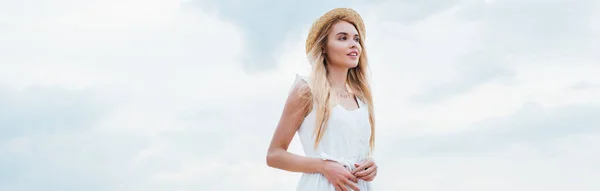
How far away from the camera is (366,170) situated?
563 centimetres

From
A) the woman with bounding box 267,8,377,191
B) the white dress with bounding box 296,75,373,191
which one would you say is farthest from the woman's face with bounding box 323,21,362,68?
the white dress with bounding box 296,75,373,191

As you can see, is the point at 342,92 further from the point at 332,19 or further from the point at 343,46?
the point at 332,19

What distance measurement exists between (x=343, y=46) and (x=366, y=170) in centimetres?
97

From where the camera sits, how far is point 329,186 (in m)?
5.59

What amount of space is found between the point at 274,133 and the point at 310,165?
40 cm

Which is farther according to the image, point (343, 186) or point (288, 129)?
point (288, 129)

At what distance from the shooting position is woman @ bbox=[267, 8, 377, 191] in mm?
5613

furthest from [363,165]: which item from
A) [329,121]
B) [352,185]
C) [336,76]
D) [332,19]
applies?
[332,19]

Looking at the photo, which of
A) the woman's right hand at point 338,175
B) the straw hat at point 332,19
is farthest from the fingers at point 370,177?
the straw hat at point 332,19

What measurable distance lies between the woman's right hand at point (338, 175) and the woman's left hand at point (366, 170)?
2.1 inches

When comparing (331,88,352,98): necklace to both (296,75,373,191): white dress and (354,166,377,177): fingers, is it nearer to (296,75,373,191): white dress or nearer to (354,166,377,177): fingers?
Result: (296,75,373,191): white dress

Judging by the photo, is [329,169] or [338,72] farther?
[338,72]

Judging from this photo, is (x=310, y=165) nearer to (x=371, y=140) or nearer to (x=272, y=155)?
(x=272, y=155)

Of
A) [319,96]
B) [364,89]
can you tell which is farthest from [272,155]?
[364,89]
